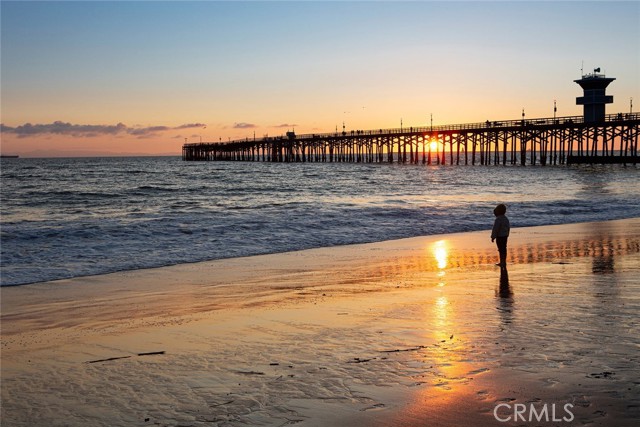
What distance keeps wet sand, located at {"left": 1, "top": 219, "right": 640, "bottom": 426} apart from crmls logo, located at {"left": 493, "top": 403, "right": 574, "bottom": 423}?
0.02 m

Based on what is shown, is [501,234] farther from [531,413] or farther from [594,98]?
[594,98]

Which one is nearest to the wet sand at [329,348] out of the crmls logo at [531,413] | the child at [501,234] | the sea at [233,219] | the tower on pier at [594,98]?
the crmls logo at [531,413]

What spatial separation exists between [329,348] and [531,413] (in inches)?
85.5

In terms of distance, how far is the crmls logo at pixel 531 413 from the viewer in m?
4.15

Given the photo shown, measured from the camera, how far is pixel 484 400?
4.48 m

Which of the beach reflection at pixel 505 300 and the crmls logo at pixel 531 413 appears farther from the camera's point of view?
the beach reflection at pixel 505 300

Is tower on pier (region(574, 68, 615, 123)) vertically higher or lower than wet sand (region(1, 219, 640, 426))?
higher

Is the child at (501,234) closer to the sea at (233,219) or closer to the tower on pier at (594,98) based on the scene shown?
the sea at (233,219)

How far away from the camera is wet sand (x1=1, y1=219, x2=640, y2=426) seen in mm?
4441

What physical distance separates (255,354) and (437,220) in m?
16.7

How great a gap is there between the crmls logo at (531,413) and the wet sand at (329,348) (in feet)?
0.06

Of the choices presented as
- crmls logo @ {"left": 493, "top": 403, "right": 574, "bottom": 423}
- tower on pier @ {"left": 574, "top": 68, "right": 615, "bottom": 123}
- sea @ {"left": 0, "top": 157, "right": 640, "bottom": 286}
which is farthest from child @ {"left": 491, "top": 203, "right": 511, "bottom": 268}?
tower on pier @ {"left": 574, "top": 68, "right": 615, "bottom": 123}

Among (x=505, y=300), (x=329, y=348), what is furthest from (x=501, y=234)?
(x=329, y=348)

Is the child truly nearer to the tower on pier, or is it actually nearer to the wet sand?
the wet sand
